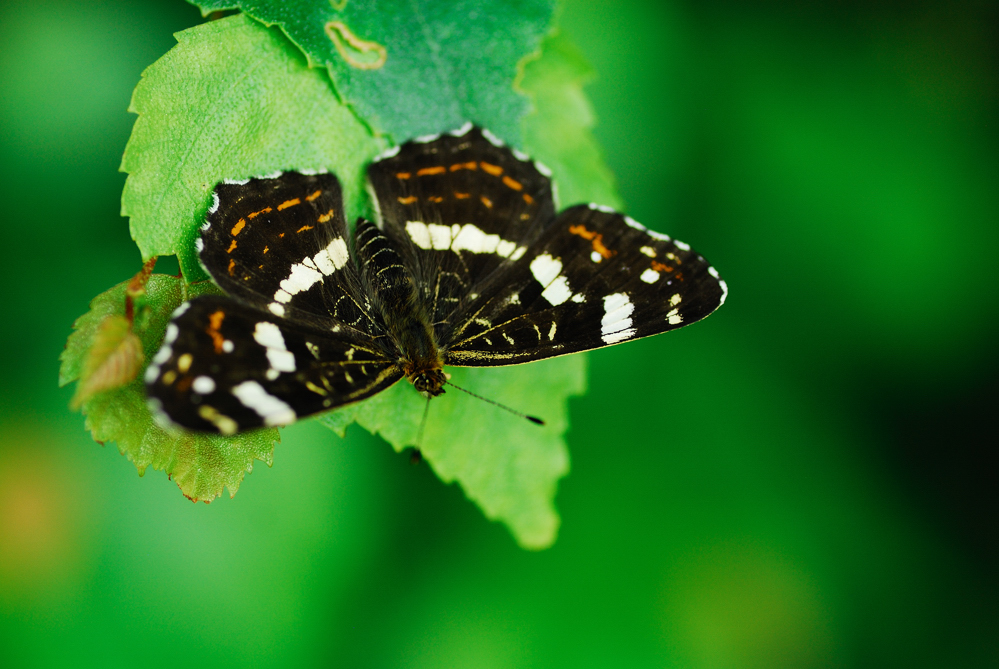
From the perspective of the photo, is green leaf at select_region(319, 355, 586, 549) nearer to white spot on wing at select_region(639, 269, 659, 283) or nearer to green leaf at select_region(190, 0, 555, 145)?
white spot on wing at select_region(639, 269, 659, 283)

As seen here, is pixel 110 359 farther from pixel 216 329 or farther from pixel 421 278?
pixel 421 278

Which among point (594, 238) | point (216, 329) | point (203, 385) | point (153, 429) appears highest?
point (594, 238)

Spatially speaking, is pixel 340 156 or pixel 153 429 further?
pixel 340 156

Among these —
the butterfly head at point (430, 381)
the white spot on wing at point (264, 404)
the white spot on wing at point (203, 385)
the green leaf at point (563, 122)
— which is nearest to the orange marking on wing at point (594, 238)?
the green leaf at point (563, 122)

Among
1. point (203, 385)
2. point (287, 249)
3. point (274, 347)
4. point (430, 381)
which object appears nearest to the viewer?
point (203, 385)

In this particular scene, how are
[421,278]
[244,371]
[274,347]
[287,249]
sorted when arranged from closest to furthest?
1. [244,371]
2. [274,347]
3. [287,249]
4. [421,278]

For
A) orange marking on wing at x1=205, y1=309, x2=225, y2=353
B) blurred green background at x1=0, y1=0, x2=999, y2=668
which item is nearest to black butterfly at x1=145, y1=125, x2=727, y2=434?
orange marking on wing at x1=205, y1=309, x2=225, y2=353

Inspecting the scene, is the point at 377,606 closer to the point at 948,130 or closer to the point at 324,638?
the point at 324,638

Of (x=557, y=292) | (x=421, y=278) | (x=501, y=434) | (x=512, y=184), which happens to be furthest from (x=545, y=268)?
(x=501, y=434)

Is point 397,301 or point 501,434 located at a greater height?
point 397,301
